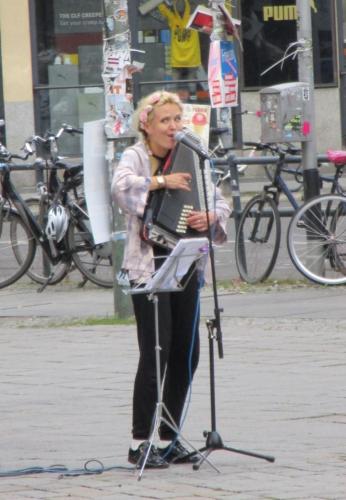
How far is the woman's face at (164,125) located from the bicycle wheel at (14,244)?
699 centimetres

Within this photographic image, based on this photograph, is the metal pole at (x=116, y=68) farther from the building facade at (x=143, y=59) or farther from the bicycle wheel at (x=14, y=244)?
the building facade at (x=143, y=59)

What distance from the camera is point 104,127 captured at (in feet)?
36.1

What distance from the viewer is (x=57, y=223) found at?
43.5ft

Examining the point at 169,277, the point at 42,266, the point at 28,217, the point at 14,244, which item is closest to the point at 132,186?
the point at 169,277

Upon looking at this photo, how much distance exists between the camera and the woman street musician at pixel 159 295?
256 inches

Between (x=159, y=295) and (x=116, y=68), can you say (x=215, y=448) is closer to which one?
(x=159, y=295)

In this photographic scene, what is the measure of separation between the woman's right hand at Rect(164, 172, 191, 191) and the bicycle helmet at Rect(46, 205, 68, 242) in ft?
22.4

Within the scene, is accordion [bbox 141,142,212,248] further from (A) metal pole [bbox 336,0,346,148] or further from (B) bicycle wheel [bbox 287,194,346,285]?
(A) metal pole [bbox 336,0,346,148]

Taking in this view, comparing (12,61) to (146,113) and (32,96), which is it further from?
(146,113)

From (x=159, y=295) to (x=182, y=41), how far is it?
61.2ft

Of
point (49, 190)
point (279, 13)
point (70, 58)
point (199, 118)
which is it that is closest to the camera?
point (199, 118)

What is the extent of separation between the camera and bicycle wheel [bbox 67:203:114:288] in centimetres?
1328

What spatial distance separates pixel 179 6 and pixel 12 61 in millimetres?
2946

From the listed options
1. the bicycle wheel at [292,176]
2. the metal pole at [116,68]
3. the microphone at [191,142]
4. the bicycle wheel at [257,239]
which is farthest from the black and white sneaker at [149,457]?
the bicycle wheel at [292,176]
